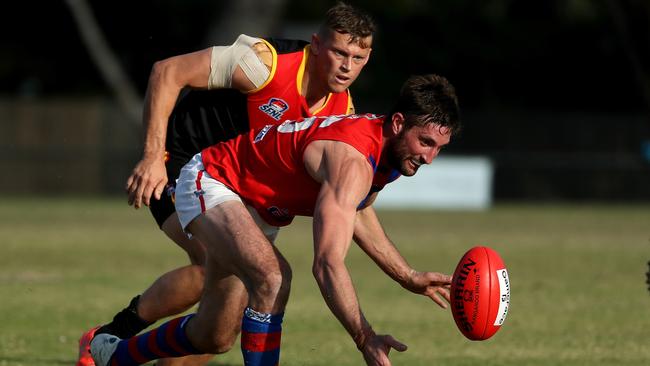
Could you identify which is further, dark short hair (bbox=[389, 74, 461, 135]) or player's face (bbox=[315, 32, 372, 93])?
player's face (bbox=[315, 32, 372, 93])

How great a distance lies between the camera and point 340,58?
6547mm

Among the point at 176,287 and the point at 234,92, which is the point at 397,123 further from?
the point at 176,287

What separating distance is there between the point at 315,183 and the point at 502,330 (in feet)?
12.9

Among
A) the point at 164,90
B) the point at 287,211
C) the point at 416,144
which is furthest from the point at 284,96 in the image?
the point at 416,144

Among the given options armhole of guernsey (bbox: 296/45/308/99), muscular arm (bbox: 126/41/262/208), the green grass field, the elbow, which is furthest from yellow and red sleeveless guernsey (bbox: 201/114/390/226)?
the green grass field

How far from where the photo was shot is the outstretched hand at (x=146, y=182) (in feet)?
20.0

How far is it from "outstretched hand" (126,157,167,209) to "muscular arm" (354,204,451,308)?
1008mm

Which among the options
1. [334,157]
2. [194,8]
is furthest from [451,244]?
[194,8]

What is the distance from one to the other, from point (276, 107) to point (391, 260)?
112 cm

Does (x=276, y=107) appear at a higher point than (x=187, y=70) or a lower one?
lower

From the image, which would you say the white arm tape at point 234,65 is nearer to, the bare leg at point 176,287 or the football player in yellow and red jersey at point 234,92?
the football player in yellow and red jersey at point 234,92

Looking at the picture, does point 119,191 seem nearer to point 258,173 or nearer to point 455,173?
point 455,173

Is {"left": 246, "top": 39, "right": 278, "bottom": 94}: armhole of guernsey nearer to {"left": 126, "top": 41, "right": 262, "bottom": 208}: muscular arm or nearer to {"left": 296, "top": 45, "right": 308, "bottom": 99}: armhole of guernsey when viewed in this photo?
{"left": 126, "top": 41, "right": 262, "bottom": 208}: muscular arm

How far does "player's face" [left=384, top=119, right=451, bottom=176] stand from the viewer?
5551 millimetres
